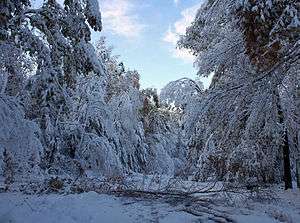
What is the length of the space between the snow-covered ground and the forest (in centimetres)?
→ 4

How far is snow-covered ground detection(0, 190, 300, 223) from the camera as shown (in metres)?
6.93

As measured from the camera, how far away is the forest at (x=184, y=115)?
746 cm

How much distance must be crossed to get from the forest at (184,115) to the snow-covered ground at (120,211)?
38 mm

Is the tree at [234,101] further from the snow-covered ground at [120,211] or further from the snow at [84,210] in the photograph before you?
the snow at [84,210]

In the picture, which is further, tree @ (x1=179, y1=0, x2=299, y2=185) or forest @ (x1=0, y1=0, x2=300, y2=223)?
tree @ (x1=179, y1=0, x2=299, y2=185)

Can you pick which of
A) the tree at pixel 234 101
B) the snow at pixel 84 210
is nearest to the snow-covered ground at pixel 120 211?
the snow at pixel 84 210

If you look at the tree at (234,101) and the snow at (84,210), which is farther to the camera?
the tree at (234,101)

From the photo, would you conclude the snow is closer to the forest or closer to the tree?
the forest

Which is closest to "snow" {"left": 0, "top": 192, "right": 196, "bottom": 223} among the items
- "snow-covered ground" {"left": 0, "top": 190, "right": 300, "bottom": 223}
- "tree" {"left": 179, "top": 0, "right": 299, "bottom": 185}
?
"snow-covered ground" {"left": 0, "top": 190, "right": 300, "bottom": 223}

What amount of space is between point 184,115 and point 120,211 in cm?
591

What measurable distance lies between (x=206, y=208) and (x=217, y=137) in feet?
17.9

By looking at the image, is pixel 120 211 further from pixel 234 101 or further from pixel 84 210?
pixel 234 101

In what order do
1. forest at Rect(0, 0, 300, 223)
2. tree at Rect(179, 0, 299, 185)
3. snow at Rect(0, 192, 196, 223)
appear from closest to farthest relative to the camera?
snow at Rect(0, 192, 196, 223), forest at Rect(0, 0, 300, 223), tree at Rect(179, 0, 299, 185)

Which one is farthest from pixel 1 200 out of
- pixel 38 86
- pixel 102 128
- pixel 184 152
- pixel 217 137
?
pixel 184 152
